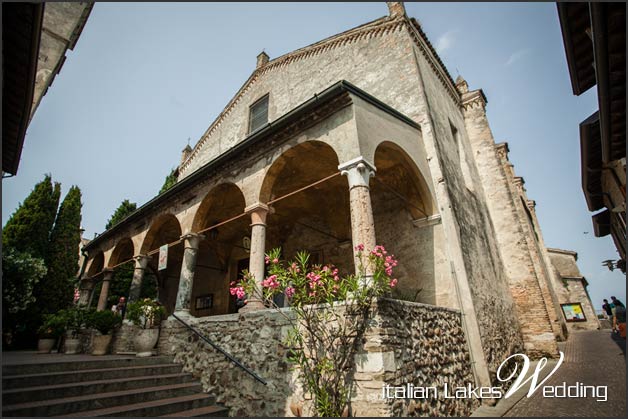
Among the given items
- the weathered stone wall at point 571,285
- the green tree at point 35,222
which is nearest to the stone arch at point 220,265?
the green tree at point 35,222

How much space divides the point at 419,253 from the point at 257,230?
12.9 ft

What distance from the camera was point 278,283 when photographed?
4.68 metres

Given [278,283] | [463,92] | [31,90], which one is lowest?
[278,283]

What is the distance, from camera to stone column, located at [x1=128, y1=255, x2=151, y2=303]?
9125 mm

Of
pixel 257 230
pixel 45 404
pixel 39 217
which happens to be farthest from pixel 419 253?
pixel 39 217

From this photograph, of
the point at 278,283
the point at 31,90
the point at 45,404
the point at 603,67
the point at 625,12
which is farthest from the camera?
the point at 31,90

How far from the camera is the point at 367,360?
4148 mm

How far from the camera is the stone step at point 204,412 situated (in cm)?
486

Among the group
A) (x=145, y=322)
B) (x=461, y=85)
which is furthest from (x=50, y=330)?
(x=461, y=85)

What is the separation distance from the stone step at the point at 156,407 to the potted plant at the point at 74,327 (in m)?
4.65

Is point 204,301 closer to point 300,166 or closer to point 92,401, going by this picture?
point 300,166

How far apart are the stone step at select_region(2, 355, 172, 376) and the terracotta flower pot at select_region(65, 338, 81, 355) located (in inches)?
131

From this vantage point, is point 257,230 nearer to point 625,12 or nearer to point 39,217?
point 625,12

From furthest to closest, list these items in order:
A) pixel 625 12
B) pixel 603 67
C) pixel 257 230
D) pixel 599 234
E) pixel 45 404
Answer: pixel 599 234
pixel 257 230
pixel 45 404
pixel 603 67
pixel 625 12
